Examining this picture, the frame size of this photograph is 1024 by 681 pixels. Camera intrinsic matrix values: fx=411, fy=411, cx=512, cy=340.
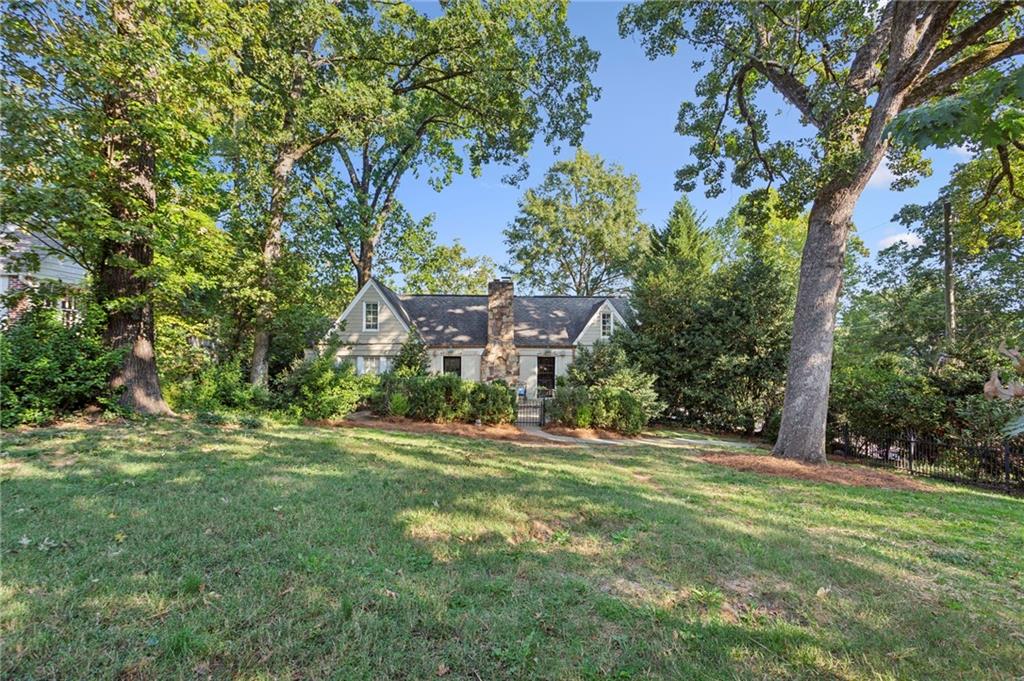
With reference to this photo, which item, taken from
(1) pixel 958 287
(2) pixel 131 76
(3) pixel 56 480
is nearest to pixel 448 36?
(2) pixel 131 76

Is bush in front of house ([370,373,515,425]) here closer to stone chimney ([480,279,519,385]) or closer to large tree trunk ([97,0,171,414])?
large tree trunk ([97,0,171,414])

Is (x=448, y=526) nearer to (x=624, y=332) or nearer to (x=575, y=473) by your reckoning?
(x=575, y=473)

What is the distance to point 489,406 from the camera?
1391 centimetres

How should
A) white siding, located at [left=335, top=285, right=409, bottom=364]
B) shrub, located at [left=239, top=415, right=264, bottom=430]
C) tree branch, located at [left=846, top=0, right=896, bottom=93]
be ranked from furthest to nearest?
white siding, located at [left=335, top=285, right=409, bottom=364]
shrub, located at [left=239, top=415, right=264, bottom=430]
tree branch, located at [left=846, top=0, right=896, bottom=93]

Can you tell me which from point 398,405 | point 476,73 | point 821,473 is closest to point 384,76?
point 476,73

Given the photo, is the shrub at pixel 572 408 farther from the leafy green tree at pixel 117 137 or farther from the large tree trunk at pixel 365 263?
the large tree trunk at pixel 365 263

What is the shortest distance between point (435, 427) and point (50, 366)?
8284 mm

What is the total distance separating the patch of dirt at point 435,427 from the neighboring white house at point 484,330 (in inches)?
278

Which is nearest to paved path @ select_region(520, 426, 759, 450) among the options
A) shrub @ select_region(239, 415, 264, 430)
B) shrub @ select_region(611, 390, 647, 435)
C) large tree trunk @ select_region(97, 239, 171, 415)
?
shrub @ select_region(611, 390, 647, 435)

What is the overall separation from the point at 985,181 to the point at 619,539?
20903 mm

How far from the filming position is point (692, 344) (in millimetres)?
16094

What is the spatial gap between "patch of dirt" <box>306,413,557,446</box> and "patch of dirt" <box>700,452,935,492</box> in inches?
177

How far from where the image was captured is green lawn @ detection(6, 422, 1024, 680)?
7.55ft

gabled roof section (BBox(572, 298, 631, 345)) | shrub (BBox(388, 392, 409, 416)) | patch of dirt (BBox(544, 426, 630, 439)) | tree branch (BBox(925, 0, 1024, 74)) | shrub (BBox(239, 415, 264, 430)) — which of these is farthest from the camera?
gabled roof section (BBox(572, 298, 631, 345))
